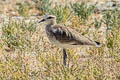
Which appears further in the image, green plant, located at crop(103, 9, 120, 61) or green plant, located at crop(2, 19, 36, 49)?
green plant, located at crop(2, 19, 36, 49)

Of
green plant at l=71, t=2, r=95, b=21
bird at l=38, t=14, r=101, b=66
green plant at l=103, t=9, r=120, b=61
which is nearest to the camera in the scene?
bird at l=38, t=14, r=101, b=66

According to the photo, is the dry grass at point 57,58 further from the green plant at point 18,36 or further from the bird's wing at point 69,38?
the bird's wing at point 69,38

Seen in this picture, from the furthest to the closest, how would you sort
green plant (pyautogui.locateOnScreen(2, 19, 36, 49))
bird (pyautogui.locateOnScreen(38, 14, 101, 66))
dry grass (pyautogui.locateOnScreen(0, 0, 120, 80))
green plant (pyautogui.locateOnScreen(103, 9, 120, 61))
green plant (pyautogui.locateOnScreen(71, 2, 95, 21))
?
green plant (pyautogui.locateOnScreen(71, 2, 95, 21))
green plant (pyautogui.locateOnScreen(2, 19, 36, 49))
green plant (pyautogui.locateOnScreen(103, 9, 120, 61))
bird (pyautogui.locateOnScreen(38, 14, 101, 66))
dry grass (pyautogui.locateOnScreen(0, 0, 120, 80))

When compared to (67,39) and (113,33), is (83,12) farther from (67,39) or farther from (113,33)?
(67,39)

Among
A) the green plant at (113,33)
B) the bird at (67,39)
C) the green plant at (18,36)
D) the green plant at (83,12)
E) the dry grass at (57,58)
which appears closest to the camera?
the dry grass at (57,58)

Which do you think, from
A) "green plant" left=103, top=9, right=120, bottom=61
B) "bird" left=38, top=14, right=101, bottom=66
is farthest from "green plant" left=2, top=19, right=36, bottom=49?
"green plant" left=103, top=9, right=120, bottom=61

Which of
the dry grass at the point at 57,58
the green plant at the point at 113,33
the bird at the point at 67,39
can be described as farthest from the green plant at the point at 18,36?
the green plant at the point at 113,33

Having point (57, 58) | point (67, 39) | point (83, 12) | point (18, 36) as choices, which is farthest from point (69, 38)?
point (83, 12)

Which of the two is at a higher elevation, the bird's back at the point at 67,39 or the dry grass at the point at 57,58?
the bird's back at the point at 67,39

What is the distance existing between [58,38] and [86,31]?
2.10 m

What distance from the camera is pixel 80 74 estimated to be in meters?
5.89

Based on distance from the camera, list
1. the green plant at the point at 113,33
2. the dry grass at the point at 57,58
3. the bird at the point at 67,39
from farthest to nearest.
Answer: the green plant at the point at 113,33
the bird at the point at 67,39
the dry grass at the point at 57,58

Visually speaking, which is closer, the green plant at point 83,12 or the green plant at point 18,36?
the green plant at point 18,36

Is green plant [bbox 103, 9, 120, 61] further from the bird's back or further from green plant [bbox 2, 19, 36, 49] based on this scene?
green plant [bbox 2, 19, 36, 49]
